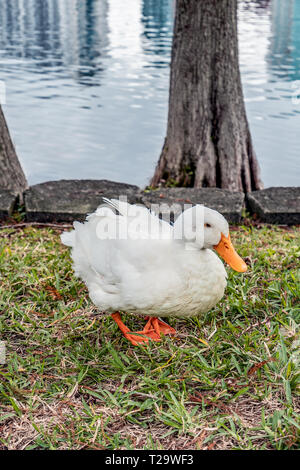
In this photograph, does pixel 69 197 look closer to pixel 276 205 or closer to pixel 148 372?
pixel 276 205

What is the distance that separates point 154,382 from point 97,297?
0.52 m

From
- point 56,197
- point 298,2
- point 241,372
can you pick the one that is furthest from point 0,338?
point 298,2

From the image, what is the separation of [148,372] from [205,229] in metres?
0.75

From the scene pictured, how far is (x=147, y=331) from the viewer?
2.84m

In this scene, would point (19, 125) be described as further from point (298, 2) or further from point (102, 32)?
point (298, 2)

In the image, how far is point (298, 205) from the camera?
4.58m

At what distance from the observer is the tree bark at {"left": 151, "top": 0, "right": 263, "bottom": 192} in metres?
4.83

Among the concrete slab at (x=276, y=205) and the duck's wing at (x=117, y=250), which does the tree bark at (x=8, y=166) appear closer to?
the duck's wing at (x=117, y=250)

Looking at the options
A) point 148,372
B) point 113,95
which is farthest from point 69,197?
point 113,95

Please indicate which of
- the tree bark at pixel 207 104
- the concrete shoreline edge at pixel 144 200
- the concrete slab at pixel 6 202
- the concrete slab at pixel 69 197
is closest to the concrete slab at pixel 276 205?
the concrete shoreline edge at pixel 144 200

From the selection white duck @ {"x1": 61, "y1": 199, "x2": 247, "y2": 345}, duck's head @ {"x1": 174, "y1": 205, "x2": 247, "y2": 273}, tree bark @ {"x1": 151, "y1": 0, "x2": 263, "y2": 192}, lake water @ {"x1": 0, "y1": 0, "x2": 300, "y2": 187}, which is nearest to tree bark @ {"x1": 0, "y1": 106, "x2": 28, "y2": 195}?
tree bark @ {"x1": 151, "y1": 0, "x2": 263, "y2": 192}

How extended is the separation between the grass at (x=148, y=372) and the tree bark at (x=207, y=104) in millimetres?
1883

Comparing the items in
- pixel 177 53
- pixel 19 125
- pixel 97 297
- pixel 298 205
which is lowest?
pixel 19 125

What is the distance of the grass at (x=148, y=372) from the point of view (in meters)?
2.18
